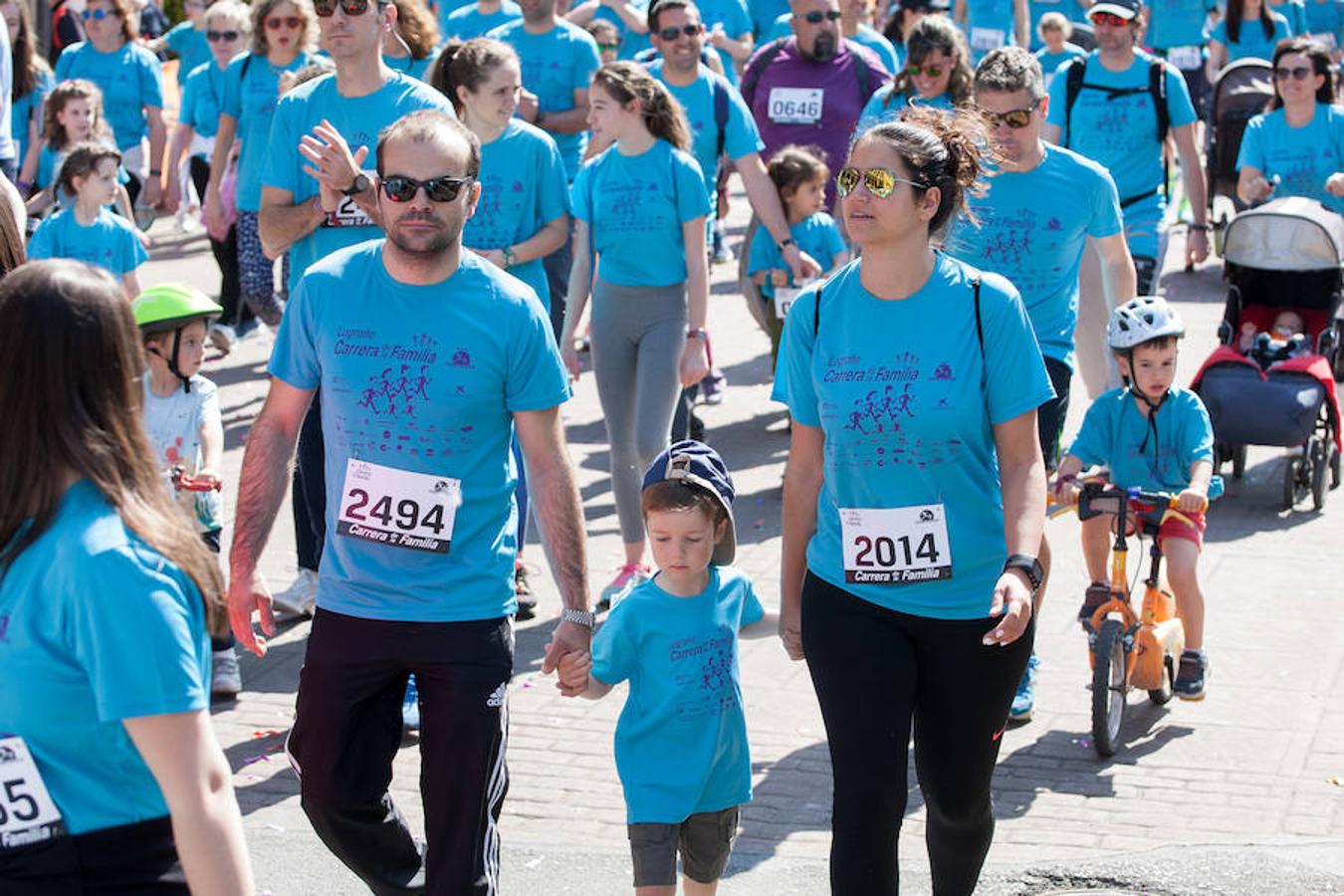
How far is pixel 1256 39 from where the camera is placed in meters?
15.9

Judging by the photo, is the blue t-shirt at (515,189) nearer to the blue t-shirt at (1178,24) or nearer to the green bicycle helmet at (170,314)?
the green bicycle helmet at (170,314)

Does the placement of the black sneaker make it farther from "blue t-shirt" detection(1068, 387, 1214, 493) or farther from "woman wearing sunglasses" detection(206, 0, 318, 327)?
"woman wearing sunglasses" detection(206, 0, 318, 327)

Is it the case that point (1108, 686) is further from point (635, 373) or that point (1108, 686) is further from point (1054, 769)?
point (635, 373)

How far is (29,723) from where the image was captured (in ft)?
9.64

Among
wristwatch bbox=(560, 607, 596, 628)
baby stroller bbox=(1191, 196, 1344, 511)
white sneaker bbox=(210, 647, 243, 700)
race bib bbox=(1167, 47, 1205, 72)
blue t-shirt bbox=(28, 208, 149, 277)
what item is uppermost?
race bib bbox=(1167, 47, 1205, 72)

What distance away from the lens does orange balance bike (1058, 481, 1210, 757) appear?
21.0ft

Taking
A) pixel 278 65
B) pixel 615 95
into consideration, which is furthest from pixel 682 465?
pixel 278 65

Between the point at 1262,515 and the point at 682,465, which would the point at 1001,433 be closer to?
the point at 682,465

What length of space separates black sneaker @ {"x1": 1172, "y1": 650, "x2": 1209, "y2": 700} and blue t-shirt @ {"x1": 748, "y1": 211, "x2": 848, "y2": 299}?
372 cm

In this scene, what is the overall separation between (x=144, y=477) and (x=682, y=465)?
2071 millimetres

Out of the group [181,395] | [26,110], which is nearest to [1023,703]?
[181,395]

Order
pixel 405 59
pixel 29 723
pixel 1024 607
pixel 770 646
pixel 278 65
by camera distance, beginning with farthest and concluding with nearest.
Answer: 1. pixel 278 65
2. pixel 405 59
3. pixel 770 646
4. pixel 1024 607
5. pixel 29 723

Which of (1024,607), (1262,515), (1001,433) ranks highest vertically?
(1001,433)

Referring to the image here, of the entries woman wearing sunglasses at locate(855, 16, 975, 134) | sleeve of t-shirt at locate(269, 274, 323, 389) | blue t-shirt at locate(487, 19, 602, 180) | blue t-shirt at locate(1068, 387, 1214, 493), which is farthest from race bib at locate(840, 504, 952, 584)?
blue t-shirt at locate(487, 19, 602, 180)
